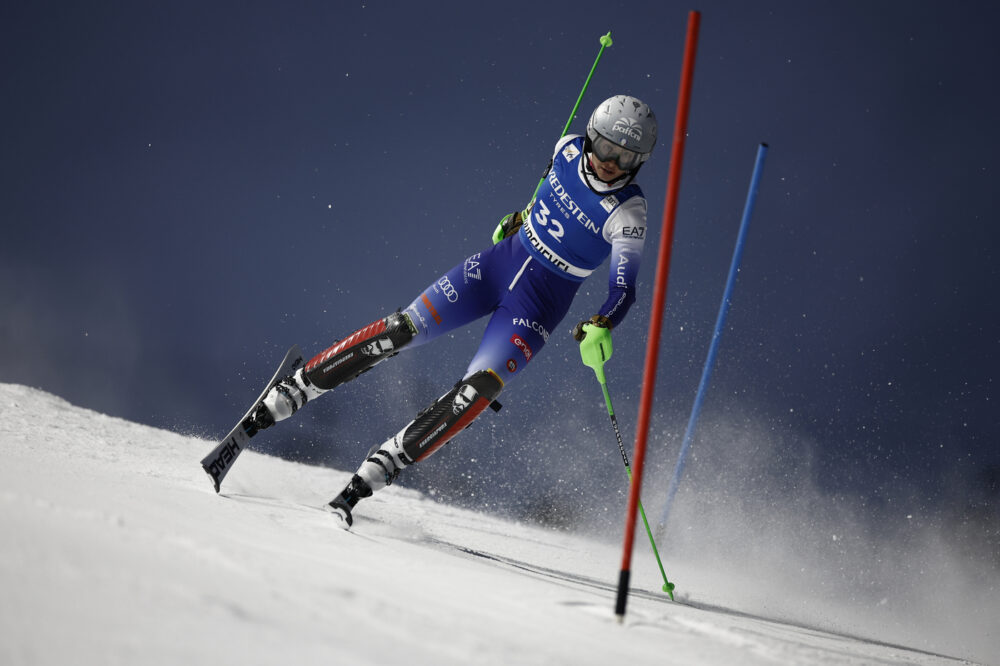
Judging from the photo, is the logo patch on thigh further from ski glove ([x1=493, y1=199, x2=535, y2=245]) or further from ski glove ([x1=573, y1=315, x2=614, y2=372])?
ski glove ([x1=493, y1=199, x2=535, y2=245])

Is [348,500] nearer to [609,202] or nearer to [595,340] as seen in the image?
[595,340]

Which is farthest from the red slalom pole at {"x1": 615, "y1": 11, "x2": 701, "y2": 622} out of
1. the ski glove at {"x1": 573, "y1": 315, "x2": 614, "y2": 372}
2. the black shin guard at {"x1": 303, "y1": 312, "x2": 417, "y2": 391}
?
the black shin guard at {"x1": 303, "y1": 312, "x2": 417, "y2": 391}

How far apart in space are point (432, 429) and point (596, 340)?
899 millimetres

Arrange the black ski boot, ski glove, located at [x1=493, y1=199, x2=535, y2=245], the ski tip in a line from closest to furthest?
the black ski boot → the ski tip → ski glove, located at [x1=493, y1=199, x2=535, y2=245]

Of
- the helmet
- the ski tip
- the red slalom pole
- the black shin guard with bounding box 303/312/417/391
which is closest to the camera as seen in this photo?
the red slalom pole

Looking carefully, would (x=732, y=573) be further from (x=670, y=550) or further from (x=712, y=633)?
(x=712, y=633)

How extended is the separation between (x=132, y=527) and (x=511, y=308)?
2367 millimetres

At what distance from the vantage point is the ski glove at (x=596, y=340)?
3.32 m

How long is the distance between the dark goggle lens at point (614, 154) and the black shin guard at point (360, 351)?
4.43 feet

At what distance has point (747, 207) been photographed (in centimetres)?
400

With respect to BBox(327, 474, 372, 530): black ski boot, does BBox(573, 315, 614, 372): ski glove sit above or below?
above

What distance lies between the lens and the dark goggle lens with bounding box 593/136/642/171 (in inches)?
143

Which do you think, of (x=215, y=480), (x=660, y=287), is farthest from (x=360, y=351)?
(x=660, y=287)

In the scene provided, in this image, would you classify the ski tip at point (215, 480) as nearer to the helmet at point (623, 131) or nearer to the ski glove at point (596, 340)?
the ski glove at point (596, 340)
